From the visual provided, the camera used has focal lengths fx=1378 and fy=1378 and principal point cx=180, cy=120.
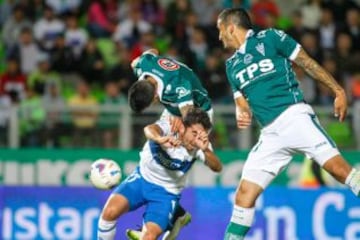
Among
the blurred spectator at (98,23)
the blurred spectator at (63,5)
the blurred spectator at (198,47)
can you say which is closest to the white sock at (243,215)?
the blurred spectator at (198,47)

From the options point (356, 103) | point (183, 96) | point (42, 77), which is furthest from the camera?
point (42, 77)

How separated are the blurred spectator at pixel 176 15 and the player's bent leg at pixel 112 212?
860cm

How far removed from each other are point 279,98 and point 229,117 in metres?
6.05

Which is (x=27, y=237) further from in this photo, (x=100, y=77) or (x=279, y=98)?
(x=100, y=77)

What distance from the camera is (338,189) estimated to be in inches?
587

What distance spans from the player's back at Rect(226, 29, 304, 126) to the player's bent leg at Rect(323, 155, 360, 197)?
63 cm

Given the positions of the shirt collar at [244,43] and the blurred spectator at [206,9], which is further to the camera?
the blurred spectator at [206,9]

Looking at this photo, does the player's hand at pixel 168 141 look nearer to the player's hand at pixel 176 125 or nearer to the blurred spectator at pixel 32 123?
the player's hand at pixel 176 125

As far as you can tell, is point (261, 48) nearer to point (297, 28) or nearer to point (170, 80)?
point (170, 80)

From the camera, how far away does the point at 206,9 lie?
2117 centimetres

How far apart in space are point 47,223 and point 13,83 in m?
5.20

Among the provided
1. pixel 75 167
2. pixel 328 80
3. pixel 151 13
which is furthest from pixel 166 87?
pixel 151 13

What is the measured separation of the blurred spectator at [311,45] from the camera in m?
19.9

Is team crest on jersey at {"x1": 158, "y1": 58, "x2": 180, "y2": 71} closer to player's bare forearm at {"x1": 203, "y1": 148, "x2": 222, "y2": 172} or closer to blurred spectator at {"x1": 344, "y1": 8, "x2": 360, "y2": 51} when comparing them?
player's bare forearm at {"x1": 203, "y1": 148, "x2": 222, "y2": 172}
